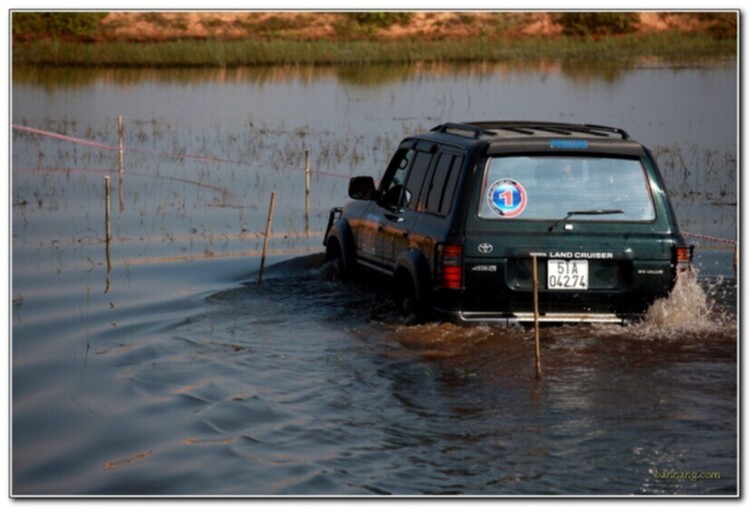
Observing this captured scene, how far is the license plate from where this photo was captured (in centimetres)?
1118

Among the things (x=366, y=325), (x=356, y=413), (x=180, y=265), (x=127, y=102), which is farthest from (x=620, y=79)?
(x=356, y=413)

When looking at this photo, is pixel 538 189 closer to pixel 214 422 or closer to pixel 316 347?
pixel 316 347

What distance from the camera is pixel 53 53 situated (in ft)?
169

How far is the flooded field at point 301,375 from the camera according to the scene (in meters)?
8.40

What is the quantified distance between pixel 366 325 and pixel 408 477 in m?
4.44

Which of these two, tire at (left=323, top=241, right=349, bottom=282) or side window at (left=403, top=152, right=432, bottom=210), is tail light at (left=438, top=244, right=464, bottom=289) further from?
tire at (left=323, top=241, right=349, bottom=282)

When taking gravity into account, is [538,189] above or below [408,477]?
above

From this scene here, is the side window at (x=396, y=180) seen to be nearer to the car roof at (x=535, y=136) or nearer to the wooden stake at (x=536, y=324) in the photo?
the car roof at (x=535, y=136)

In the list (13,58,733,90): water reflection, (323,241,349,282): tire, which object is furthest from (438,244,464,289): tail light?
(13,58,733,90): water reflection

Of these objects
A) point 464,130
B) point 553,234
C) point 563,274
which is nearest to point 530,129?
point 464,130

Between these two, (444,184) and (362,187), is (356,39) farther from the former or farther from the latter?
(444,184)

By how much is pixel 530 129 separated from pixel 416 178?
110 centimetres

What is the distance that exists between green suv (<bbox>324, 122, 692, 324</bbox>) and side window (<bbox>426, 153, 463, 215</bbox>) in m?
0.03

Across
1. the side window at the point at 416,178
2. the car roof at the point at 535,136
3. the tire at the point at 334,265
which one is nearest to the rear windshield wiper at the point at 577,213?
the car roof at the point at 535,136
